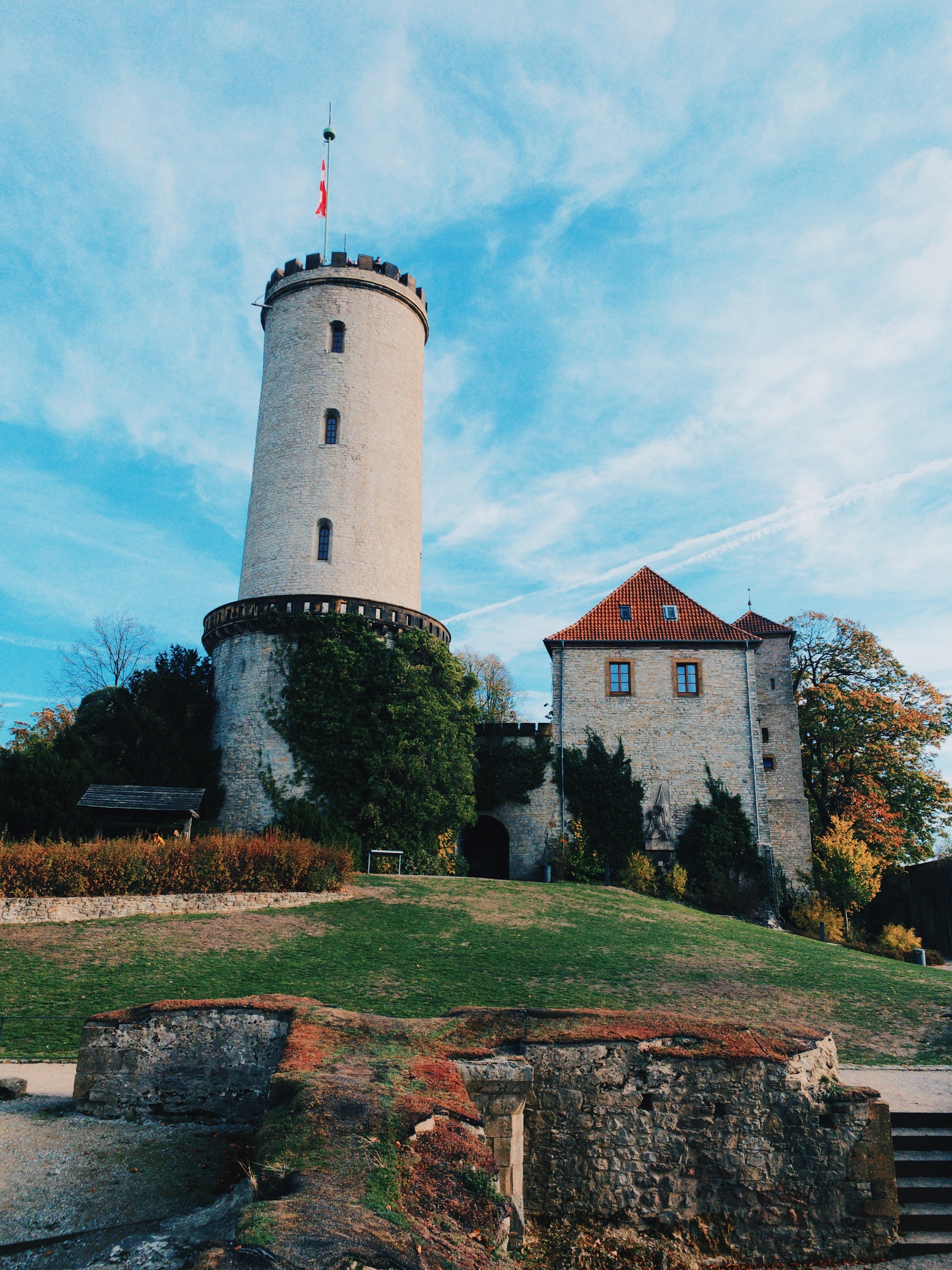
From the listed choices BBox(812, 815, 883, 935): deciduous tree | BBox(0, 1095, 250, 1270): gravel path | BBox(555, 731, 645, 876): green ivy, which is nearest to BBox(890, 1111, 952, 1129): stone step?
BBox(0, 1095, 250, 1270): gravel path

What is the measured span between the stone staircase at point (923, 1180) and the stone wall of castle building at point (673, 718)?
2116 cm

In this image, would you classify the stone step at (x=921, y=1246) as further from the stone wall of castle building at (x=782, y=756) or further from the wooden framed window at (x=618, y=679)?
the wooden framed window at (x=618, y=679)

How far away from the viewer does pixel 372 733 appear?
2447cm

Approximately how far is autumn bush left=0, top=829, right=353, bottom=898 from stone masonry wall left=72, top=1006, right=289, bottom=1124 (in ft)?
30.1

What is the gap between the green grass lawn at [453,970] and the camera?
11.2m

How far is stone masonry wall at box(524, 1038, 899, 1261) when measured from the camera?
6.69m

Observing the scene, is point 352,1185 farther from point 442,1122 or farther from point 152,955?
point 152,955

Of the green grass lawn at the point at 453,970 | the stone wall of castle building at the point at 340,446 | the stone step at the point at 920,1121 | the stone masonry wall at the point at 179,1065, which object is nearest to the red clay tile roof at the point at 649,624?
the stone wall of castle building at the point at 340,446

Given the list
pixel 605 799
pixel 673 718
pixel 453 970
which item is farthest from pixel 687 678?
pixel 453 970

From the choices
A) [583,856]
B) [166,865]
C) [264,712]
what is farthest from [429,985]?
[583,856]

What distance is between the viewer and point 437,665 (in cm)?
2666

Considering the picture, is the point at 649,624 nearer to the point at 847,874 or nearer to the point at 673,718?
the point at 673,718

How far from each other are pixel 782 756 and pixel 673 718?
4438mm

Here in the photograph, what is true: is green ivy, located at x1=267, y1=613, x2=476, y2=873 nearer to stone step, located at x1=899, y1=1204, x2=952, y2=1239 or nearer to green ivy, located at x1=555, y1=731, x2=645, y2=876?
A: green ivy, located at x1=555, y1=731, x2=645, y2=876
